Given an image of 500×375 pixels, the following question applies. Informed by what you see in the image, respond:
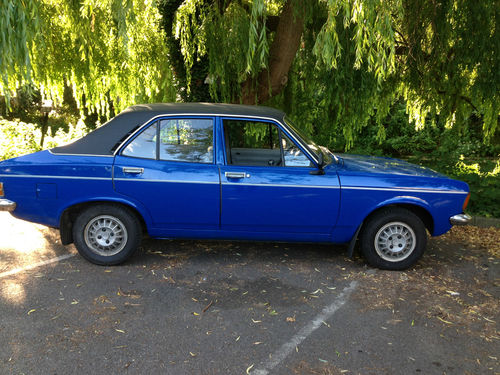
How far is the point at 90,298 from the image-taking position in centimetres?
412

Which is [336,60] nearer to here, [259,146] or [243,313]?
[259,146]

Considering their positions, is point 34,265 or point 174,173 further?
point 34,265

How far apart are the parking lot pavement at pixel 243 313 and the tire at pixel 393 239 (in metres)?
0.15

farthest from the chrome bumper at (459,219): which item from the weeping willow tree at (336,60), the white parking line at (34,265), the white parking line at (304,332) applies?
the white parking line at (34,265)

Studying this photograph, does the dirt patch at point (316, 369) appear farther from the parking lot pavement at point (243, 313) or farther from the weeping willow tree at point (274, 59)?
the weeping willow tree at point (274, 59)

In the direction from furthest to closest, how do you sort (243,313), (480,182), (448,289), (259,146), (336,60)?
(480,182) < (336,60) < (259,146) < (448,289) < (243,313)

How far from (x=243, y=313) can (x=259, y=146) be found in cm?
225

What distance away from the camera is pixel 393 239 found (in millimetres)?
4934

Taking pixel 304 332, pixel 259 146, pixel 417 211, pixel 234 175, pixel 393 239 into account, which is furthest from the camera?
pixel 259 146

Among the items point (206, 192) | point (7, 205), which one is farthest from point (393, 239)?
point (7, 205)

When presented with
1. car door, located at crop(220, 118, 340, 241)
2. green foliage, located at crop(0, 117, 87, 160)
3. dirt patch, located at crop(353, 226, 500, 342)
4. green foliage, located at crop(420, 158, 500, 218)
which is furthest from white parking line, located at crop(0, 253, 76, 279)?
green foliage, located at crop(420, 158, 500, 218)

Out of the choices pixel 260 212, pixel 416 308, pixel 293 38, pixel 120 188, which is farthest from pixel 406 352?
pixel 293 38

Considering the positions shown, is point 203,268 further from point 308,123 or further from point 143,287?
point 308,123

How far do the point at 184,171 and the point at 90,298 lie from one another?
1.58m
